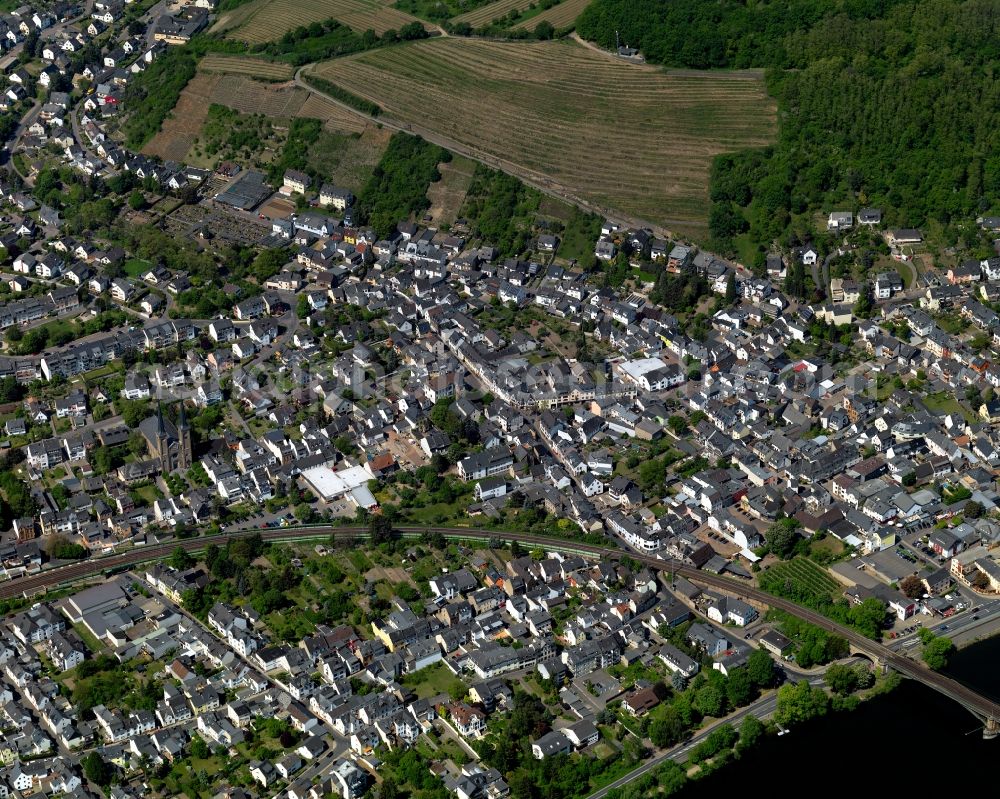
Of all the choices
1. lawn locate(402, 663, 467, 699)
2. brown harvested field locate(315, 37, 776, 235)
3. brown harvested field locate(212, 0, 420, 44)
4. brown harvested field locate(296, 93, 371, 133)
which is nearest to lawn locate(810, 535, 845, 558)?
lawn locate(402, 663, 467, 699)

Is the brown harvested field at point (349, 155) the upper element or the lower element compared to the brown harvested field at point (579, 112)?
lower

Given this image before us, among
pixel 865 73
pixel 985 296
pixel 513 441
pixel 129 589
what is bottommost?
A: pixel 129 589

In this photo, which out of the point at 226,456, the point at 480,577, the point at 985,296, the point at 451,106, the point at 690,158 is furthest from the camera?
the point at 451,106

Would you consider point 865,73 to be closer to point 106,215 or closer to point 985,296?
point 985,296

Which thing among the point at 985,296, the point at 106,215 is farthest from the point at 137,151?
the point at 985,296

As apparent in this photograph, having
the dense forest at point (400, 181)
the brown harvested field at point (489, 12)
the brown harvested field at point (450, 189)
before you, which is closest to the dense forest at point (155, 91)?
the dense forest at point (400, 181)

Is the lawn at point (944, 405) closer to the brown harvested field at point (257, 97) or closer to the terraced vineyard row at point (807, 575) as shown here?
the terraced vineyard row at point (807, 575)

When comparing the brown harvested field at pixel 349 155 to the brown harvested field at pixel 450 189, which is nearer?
the brown harvested field at pixel 450 189
